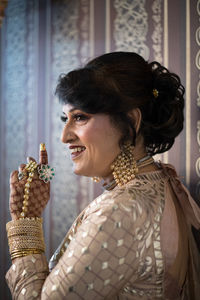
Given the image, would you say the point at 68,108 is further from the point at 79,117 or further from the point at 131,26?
the point at 131,26

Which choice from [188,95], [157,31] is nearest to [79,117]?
[188,95]

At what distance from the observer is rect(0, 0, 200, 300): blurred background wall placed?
174cm

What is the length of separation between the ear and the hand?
39cm

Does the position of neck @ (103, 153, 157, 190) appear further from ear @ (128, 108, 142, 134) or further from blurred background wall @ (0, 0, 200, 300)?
blurred background wall @ (0, 0, 200, 300)

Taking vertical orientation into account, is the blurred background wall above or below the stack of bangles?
above

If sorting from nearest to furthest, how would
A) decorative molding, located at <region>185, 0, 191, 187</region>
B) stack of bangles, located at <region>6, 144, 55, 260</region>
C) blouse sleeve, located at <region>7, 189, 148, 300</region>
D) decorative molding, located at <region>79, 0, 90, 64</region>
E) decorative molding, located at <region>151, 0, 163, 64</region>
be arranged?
blouse sleeve, located at <region>7, 189, 148, 300</region> → stack of bangles, located at <region>6, 144, 55, 260</region> → decorative molding, located at <region>185, 0, 191, 187</region> → decorative molding, located at <region>151, 0, 163, 64</region> → decorative molding, located at <region>79, 0, 90, 64</region>

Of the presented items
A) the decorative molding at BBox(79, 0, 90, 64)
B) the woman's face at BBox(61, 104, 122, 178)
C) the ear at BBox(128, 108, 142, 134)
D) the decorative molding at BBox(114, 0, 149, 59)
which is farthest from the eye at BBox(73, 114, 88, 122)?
the decorative molding at BBox(79, 0, 90, 64)

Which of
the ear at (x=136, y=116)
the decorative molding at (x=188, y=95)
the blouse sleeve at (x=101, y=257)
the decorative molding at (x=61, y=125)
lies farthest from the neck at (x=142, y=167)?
the decorative molding at (x=61, y=125)

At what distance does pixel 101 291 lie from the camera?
1.12m

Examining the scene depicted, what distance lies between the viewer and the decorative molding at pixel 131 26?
193 cm

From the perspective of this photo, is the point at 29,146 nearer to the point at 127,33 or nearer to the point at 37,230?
the point at 127,33

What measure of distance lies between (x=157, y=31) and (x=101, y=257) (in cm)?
117

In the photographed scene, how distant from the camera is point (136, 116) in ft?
4.47

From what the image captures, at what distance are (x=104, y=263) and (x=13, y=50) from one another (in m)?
2.05
